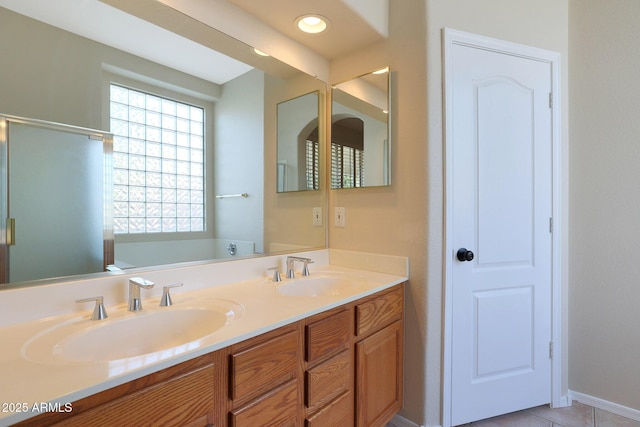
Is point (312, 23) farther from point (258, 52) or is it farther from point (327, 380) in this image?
point (327, 380)

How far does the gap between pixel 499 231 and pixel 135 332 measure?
175 centimetres

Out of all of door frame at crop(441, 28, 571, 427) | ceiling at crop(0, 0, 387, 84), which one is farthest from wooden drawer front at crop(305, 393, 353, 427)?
ceiling at crop(0, 0, 387, 84)

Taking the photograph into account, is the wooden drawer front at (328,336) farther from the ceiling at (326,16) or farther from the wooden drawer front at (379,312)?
the ceiling at (326,16)

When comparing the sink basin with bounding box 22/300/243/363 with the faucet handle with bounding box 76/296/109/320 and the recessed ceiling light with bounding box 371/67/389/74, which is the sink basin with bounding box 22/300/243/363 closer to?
the faucet handle with bounding box 76/296/109/320

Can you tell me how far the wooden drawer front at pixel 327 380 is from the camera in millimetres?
1072

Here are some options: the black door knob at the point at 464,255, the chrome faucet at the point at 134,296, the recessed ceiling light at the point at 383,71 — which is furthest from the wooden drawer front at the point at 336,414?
the recessed ceiling light at the point at 383,71

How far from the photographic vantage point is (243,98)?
63.9 inches

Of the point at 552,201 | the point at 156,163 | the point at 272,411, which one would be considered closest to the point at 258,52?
the point at 156,163

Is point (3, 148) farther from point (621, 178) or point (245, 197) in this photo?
point (621, 178)

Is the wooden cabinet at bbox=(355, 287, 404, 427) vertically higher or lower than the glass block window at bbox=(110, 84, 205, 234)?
lower

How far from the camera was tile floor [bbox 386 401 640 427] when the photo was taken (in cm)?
167

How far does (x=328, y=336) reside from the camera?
116 cm

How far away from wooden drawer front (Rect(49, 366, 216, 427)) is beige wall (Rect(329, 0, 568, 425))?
114 centimetres

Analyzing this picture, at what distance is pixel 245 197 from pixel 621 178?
212cm
